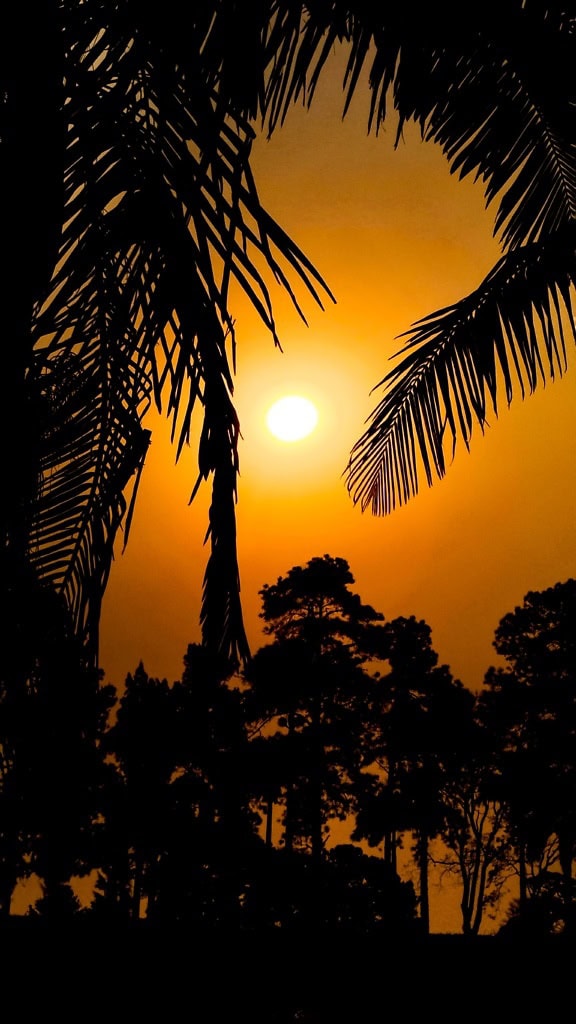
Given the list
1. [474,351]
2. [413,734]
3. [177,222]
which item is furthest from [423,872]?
[177,222]

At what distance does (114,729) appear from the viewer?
19938mm

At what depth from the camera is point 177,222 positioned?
7.39ft

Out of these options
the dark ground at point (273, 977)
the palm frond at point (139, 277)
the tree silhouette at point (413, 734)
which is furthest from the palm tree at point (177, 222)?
the tree silhouette at point (413, 734)

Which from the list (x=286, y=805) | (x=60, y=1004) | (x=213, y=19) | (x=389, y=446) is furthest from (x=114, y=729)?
(x=213, y=19)

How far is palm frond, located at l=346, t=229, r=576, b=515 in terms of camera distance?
3.22 meters

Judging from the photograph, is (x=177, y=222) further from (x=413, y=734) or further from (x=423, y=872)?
(x=423, y=872)

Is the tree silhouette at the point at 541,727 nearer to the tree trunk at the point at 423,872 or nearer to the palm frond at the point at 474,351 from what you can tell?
the tree trunk at the point at 423,872

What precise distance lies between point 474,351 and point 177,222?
161 centimetres

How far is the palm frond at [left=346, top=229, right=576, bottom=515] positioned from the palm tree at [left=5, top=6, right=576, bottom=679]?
11mm

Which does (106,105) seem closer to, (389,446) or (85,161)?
(85,161)

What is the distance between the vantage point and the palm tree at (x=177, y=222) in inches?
80.3

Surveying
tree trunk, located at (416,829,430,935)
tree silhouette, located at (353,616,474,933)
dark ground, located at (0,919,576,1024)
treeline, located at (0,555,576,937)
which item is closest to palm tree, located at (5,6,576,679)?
dark ground, located at (0,919,576,1024)

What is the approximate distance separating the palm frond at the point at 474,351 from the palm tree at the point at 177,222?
0.5 inches

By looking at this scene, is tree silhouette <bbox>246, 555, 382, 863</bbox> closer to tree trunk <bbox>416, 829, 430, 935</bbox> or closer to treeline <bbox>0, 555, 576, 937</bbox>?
treeline <bbox>0, 555, 576, 937</bbox>
